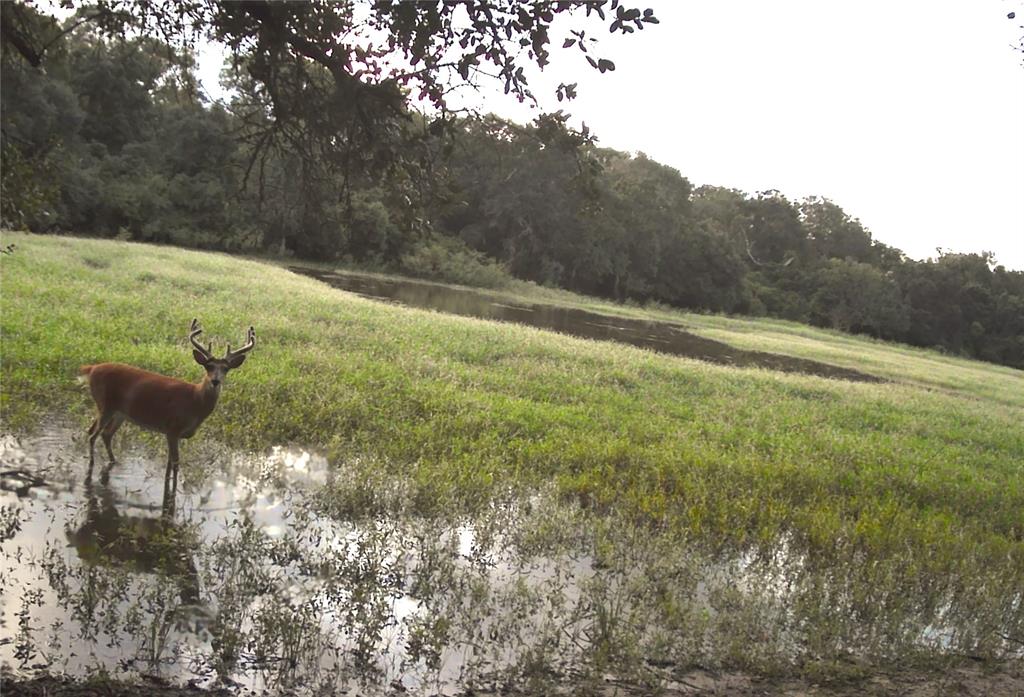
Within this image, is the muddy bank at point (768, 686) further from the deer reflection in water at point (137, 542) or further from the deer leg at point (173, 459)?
the deer leg at point (173, 459)

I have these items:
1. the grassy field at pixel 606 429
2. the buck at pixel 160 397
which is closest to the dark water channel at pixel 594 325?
the grassy field at pixel 606 429

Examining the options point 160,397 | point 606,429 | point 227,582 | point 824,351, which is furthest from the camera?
point 824,351

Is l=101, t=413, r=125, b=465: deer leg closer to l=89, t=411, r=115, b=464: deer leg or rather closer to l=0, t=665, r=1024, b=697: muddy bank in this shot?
l=89, t=411, r=115, b=464: deer leg

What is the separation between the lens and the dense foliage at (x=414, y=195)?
5.53 m

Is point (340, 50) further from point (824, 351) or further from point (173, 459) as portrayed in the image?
point (824, 351)

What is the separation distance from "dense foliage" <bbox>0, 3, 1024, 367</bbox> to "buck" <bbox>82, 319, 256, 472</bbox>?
1.22 metres

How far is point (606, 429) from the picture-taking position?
38.6 ft

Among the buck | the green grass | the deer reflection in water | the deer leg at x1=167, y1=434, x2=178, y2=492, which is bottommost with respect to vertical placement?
the deer reflection in water

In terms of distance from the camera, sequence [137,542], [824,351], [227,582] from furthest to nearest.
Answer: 1. [824,351]
2. [137,542]
3. [227,582]

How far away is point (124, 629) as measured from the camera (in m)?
4.82

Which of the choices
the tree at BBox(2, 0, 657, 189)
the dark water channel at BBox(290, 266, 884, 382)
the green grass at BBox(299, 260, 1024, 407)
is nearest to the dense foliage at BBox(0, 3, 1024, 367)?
the tree at BBox(2, 0, 657, 189)

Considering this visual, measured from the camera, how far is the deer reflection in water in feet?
18.6

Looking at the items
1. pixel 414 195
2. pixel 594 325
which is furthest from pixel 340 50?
pixel 594 325

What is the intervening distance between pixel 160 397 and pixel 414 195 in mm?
3418
